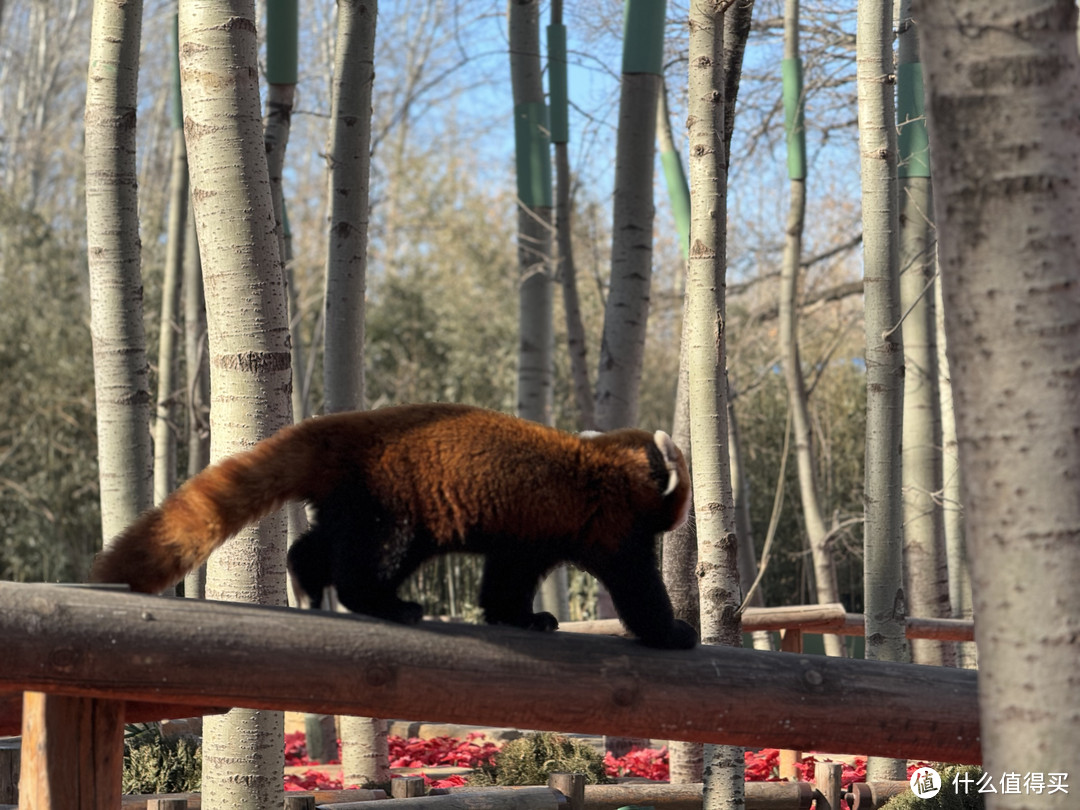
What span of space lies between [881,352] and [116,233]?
9.97 ft

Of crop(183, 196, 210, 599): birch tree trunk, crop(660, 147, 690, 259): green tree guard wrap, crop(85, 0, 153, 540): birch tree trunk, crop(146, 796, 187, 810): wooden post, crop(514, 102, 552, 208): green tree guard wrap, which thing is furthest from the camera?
crop(514, 102, 552, 208): green tree guard wrap

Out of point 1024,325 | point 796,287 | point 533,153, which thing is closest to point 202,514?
point 1024,325

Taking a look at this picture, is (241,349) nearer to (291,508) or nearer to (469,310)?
(291,508)

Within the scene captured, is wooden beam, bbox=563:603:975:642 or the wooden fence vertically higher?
the wooden fence

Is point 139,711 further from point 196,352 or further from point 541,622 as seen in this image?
point 196,352

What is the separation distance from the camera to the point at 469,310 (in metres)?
16.1

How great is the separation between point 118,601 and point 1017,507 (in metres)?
1.72

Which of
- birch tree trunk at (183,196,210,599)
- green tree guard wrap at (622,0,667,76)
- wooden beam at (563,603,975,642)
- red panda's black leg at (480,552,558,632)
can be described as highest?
green tree guard wrap at (622,0,667,76)

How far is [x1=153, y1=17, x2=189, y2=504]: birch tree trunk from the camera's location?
7.32 metres

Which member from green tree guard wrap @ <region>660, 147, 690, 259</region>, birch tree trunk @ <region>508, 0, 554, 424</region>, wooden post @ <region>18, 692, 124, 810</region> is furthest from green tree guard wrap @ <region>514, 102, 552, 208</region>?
wooden post @ <region>18, 692, 124, 810</region>

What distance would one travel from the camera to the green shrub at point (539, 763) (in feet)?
16.3

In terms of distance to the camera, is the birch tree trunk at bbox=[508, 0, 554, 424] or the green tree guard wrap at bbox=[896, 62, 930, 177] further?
the birch tree trunk at bbox=[508, 0, 554, 424]

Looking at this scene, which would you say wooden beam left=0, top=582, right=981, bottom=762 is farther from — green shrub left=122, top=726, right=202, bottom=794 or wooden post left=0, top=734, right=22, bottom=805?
green shrub left=122, top=726, right=202, bottom=794

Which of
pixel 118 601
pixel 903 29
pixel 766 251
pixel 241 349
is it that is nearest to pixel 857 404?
pixel 766 251
